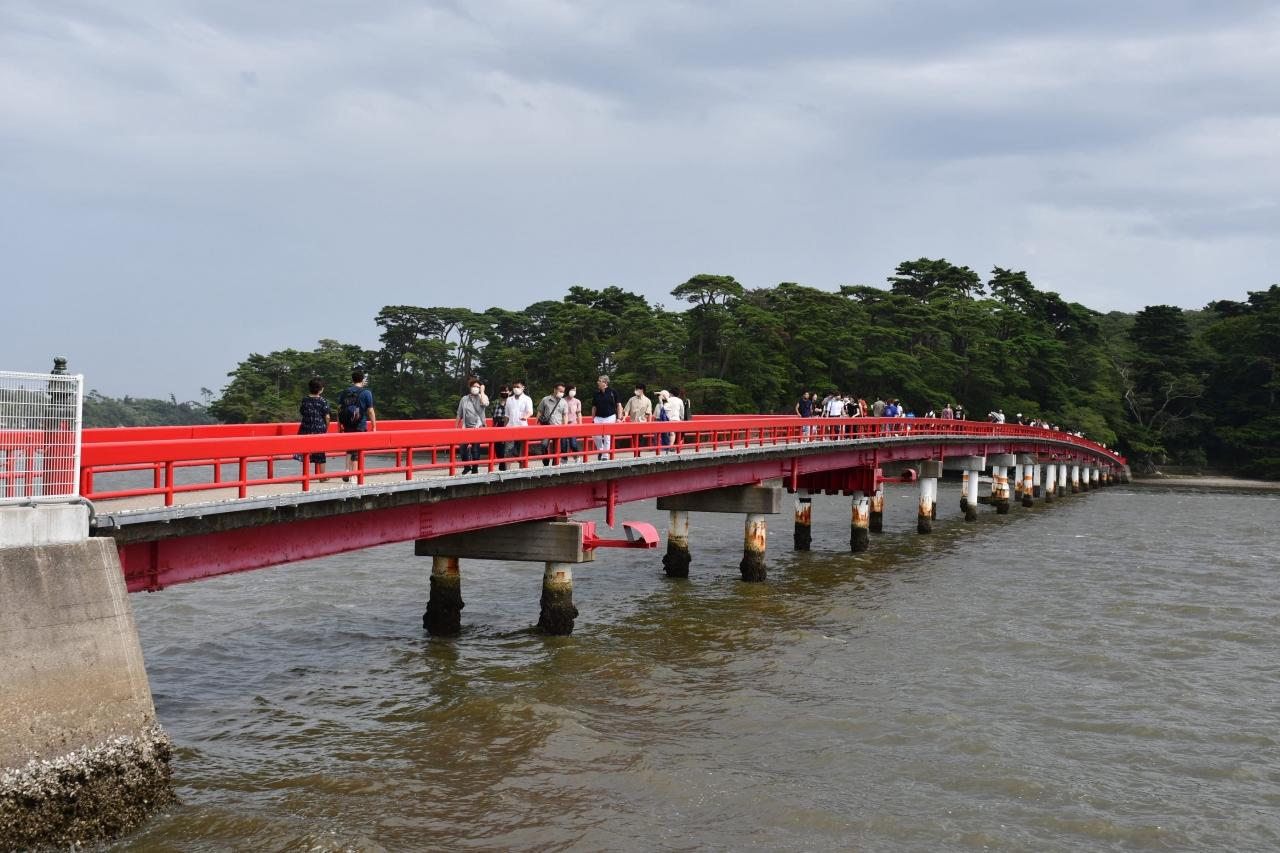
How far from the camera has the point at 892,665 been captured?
772 inches

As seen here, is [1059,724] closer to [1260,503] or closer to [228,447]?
[228,447]

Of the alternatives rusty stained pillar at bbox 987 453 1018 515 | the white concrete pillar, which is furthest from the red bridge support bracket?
rusty stained pillar at bbox 987 453 1018 515

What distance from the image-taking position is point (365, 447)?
14945 millimetres

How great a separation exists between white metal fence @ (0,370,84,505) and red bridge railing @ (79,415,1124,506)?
25cm

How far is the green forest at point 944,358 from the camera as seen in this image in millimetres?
86750

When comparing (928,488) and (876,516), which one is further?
(928,488)

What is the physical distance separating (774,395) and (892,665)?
6663cm

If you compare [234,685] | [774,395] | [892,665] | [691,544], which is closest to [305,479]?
[234,685]

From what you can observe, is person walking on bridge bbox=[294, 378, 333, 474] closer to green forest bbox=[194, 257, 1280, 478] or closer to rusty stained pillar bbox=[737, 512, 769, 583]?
rusty stained pillar bbox=[737, 512, 769, 583]

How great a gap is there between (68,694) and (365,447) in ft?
19.3

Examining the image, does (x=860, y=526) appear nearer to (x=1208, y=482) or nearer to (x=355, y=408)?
(x=355, y=408)

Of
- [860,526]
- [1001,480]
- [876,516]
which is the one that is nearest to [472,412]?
[860,526]

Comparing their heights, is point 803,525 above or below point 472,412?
below

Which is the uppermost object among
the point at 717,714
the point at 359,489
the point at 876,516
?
the point at 359,489
